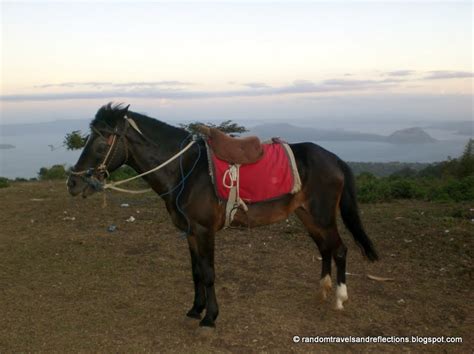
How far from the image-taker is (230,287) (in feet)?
17.0

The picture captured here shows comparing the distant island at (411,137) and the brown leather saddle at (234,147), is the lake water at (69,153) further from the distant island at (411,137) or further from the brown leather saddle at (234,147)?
the brown leather saddle at (234,147)

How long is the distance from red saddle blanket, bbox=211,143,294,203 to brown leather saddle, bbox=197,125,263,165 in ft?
0.20

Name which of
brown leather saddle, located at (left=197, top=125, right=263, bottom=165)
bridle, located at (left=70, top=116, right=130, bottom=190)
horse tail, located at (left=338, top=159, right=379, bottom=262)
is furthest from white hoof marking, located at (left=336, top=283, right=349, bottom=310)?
bridle, located at (left=70, top=116, right=130, bottom=190)

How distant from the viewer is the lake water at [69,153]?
749 inches

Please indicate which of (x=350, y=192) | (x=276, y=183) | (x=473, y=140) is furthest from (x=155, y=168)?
(x=473, y=140)

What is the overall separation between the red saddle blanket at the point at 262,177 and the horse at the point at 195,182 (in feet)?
0.30

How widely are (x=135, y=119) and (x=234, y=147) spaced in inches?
39.3

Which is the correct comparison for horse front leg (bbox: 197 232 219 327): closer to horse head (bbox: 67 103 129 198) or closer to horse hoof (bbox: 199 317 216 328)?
horse hoof (bbox: 199 317 216 328)

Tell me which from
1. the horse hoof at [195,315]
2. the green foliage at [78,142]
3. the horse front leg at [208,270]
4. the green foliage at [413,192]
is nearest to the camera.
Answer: the horse front leg at [208,270]

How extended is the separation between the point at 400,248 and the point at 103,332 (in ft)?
14.7

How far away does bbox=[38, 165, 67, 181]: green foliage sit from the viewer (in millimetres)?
17203

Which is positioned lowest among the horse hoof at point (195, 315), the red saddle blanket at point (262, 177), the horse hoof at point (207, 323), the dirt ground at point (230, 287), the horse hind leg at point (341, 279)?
the dirt ground at point (230, 287)

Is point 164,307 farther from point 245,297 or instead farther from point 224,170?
point 224,170

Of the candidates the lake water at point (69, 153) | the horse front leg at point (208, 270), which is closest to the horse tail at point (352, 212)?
the horse front leg at point (208, 270)
